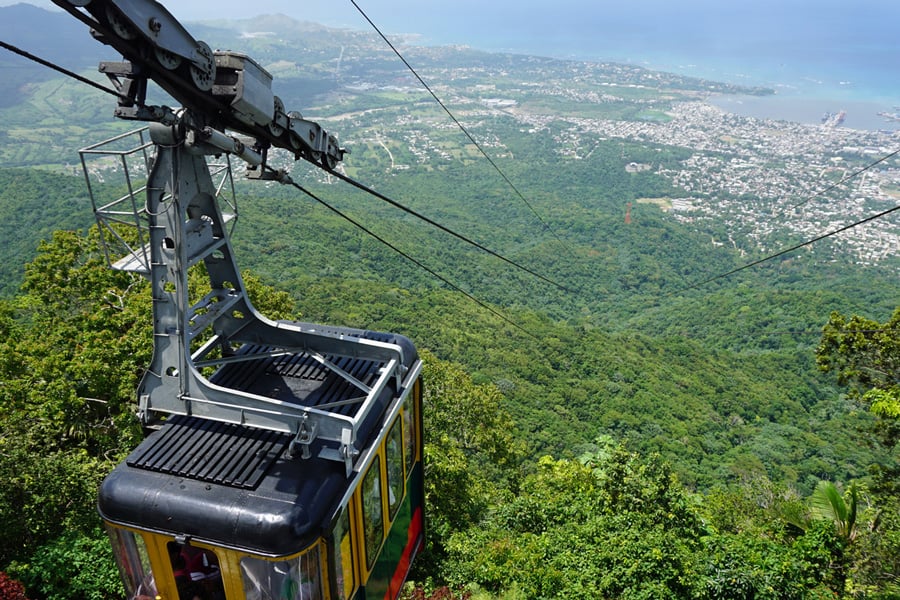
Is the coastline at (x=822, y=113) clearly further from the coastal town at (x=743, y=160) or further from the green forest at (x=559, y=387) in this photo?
the green forest at (x=559, y=387)

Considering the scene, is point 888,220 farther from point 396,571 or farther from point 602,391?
point 396,571

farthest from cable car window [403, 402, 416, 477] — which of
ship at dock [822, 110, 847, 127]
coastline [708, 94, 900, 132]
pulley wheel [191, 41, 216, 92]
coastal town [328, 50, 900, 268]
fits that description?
ship at dock [822, 110, 847, 127]

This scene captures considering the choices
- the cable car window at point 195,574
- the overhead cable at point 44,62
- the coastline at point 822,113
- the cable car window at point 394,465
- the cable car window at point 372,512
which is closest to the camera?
the overhead cable at point 44,62

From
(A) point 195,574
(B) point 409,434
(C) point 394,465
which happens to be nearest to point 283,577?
(A) point 195,574

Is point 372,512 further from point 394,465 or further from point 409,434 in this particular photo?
point 409,434

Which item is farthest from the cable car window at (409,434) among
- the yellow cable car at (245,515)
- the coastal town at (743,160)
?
the coastal town at (743,160)

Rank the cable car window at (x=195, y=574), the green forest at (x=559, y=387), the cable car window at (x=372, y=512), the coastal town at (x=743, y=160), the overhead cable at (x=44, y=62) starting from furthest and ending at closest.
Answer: the coastal town at (x=743, y=160)
the green forest at (x=559, y=387)
the cable car window at (x=372, y=512)
the cable car window at (x=195, y=574)
the overhead cable at (x=44, y=62)
